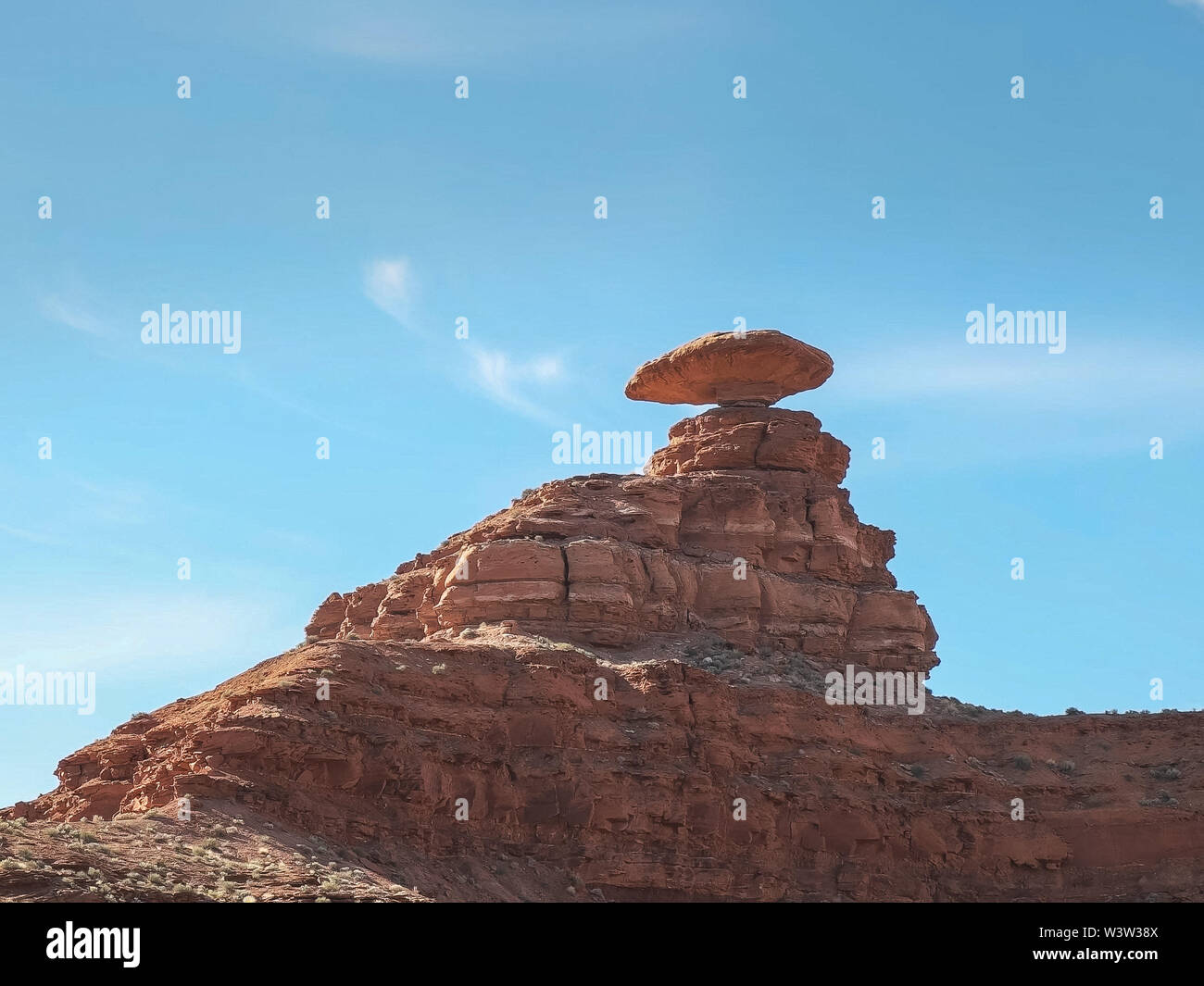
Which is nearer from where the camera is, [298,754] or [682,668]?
[298,754]

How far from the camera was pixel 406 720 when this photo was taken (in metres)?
43.0

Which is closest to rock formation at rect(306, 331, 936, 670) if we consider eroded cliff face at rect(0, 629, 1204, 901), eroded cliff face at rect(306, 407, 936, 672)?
eroded cliff face at rect(306, 407, 936, 672)

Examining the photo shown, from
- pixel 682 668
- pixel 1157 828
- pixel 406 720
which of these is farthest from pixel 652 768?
pixel 1157 828

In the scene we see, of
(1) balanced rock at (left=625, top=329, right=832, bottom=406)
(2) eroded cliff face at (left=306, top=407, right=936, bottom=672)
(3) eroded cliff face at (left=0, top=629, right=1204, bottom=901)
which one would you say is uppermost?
(1) balanced rock at (left=625, top=329, right=832, bottom=406)

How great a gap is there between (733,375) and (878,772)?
15.6m

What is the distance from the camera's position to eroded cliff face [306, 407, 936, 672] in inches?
2045

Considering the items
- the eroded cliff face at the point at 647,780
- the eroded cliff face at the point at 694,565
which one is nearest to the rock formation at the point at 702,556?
the eroded cliff face at the point at 694,565

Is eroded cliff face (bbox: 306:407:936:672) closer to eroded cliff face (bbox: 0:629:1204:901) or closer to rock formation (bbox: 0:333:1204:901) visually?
rock formation (bbox: 0:333:1204:901)

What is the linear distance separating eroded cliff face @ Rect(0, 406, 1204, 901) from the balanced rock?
1.18 m

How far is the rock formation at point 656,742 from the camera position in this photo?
3984cm

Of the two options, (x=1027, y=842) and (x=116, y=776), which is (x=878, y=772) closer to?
(x=1027, y=842)

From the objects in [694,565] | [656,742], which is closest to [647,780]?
[656,742]

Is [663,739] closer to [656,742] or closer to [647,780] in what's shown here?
→ [656,742]

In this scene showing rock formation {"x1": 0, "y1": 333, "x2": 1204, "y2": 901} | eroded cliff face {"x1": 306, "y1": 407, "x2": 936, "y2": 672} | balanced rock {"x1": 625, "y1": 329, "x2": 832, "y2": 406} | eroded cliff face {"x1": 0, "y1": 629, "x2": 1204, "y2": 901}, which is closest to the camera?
rock formation {"x1": 0, "y1": 333, "x2": 1204, "y2": 901}
